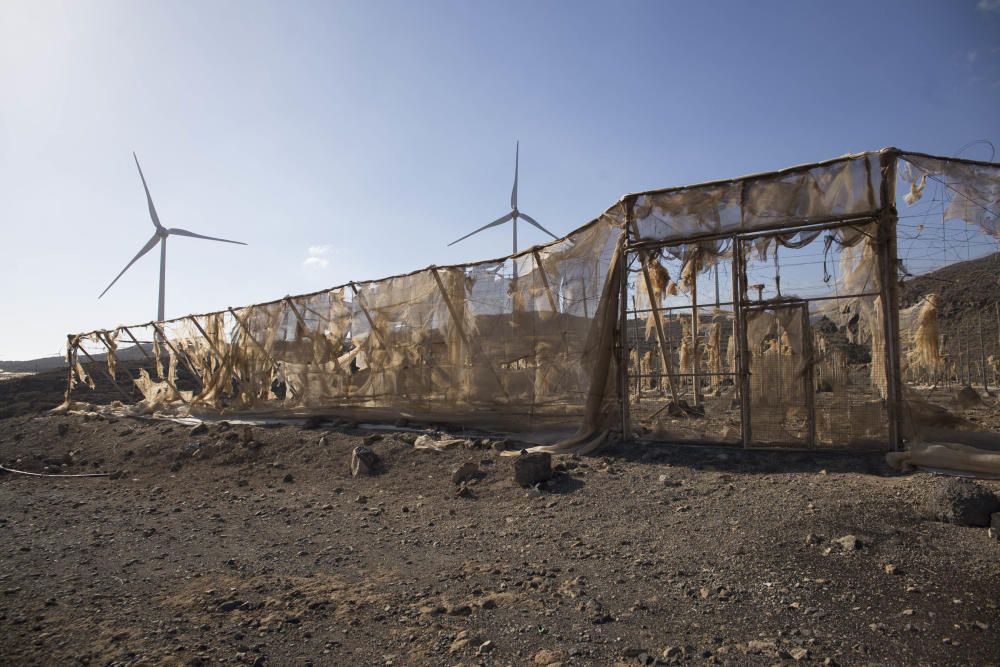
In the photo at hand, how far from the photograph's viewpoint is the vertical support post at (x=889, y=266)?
282 inches

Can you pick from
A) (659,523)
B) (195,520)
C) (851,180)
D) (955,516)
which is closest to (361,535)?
(195,520)

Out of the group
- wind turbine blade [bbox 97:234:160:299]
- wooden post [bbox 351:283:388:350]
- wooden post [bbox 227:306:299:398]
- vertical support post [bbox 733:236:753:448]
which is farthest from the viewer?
wind turbine blade [bbox 97:234:160:299]

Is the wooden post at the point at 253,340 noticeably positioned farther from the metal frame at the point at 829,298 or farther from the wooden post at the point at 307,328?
the metal frame at the point at 829,298

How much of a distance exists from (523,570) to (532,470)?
7.91 ft

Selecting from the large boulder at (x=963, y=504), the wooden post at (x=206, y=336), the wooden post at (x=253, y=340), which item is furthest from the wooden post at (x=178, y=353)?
the large boulder at (x=963, y=504)

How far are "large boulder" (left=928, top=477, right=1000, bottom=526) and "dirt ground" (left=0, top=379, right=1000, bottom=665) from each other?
0.10 meters

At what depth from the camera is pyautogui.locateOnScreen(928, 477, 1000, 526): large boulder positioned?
4812 millimetres

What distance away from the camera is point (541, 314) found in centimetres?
989

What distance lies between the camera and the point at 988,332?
108 ft

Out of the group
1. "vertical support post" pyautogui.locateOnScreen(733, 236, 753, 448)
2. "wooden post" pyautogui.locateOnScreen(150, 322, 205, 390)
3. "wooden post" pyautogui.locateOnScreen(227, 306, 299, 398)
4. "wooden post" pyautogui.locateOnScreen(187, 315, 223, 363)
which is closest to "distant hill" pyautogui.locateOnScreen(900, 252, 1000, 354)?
"vertical support post" pyautogui.locateOnScreen(733, 236, 753, 448)

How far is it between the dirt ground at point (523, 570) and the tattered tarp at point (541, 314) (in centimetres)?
179

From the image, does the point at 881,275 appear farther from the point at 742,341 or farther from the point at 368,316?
the point at 368,316

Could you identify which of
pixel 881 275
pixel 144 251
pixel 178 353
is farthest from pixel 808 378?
Result: pixel 144 251

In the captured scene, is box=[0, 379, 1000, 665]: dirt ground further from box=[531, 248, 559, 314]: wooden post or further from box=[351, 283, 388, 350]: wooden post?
box=[351, 283, 388, 350]: wooden post
